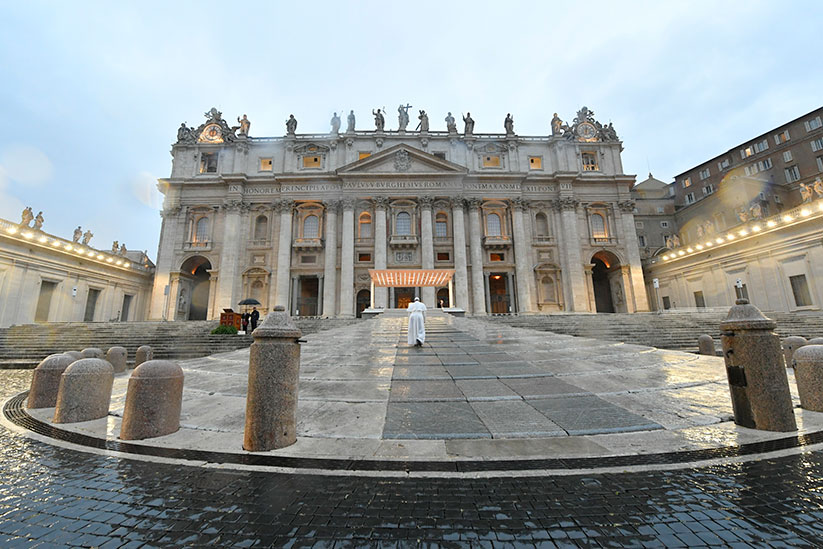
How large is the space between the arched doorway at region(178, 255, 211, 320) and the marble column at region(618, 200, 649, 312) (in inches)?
1695

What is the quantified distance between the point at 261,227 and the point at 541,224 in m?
29.4

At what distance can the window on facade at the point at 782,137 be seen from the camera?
37112mm

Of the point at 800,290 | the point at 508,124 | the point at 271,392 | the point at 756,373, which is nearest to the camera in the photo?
the point at 271,392

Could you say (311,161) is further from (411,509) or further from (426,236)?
(411,509)

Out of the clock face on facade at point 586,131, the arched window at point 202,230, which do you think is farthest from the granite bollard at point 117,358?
the clock face on facade at point 586,131

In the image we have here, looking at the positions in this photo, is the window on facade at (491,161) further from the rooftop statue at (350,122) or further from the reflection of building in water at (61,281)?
the reflection of building in water at (61,281)

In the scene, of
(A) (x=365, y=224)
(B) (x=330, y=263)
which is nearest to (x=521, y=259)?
(A) (x=365, y=224)

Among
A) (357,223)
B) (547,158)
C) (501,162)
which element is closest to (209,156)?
(357,223)

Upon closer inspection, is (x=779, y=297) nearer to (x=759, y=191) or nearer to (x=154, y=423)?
(x=759, y=191)

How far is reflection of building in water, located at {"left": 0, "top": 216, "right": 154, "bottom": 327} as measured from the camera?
71.4 feet

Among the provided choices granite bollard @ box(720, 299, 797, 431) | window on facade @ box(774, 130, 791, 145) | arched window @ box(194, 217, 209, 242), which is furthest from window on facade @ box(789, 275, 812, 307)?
arched window @ box(194, 217, 209, 242)

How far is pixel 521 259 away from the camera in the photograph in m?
32.8

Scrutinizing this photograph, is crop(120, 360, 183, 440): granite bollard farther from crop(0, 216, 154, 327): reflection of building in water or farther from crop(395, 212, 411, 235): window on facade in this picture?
crop(395, 212, 411, 235): window on facade

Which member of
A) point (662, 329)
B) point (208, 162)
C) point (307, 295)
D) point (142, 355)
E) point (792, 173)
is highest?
point (208, 162)
